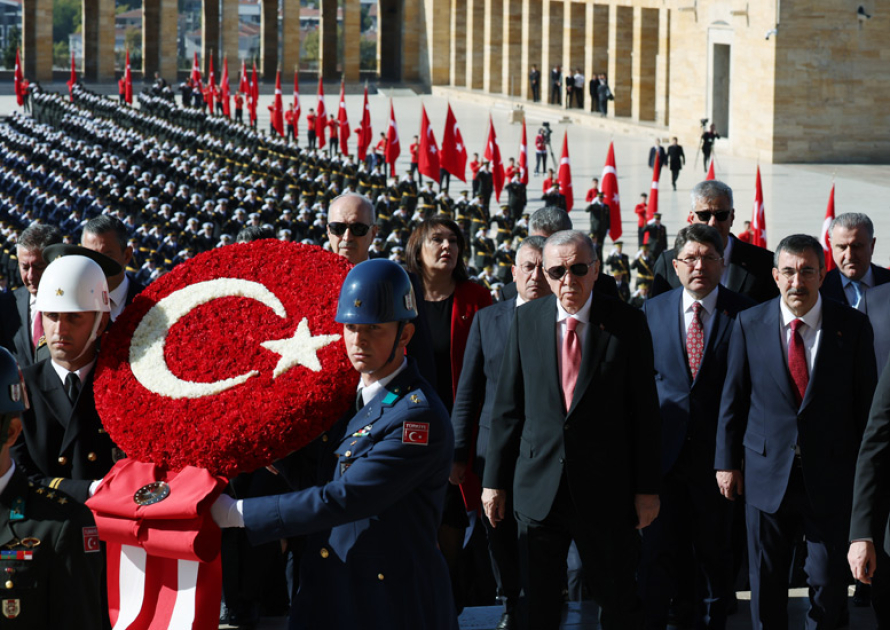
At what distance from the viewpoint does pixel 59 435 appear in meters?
3.89

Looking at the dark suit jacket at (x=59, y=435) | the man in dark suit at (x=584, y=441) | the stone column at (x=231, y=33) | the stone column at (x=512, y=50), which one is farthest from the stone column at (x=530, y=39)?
the dark suit jacket at (x=59, y=435)

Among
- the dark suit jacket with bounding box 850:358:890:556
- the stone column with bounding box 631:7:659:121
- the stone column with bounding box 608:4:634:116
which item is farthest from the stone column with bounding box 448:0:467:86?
the dark suit jacket with bounding box 850:358:890:556

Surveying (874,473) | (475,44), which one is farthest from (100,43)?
(874,473)

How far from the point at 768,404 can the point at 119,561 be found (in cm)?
240

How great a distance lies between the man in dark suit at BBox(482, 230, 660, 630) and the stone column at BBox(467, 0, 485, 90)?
4751 cm

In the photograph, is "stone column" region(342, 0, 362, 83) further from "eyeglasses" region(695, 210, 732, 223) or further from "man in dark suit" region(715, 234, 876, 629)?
"man in dark suit" region(715, 234, 876, 629)

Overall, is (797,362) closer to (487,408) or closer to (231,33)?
(487,408)

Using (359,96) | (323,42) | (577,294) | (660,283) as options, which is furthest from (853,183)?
(323,42)

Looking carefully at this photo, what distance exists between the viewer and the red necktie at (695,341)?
524 centimetres

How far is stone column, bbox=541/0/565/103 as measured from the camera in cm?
4447

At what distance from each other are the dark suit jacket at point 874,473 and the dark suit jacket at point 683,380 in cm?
112

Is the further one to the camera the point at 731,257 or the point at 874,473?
the point at 731,257

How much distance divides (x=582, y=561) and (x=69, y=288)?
184 centimetres

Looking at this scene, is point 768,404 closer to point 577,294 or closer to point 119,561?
point 577,294
